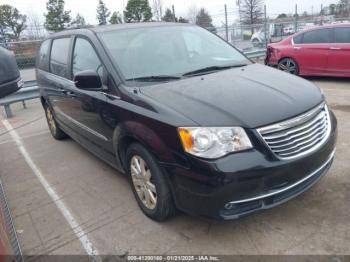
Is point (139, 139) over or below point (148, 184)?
over

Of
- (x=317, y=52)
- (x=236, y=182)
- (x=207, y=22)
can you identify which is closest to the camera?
(x=236, y=182)

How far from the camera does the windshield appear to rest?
3512 millimetres

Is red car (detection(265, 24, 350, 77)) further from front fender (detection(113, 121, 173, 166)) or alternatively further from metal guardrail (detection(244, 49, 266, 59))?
front fender (detection(113, 121, 173, 166))

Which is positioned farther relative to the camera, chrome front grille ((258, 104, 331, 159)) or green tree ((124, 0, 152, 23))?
green tree ((124, 0, 152, 23))

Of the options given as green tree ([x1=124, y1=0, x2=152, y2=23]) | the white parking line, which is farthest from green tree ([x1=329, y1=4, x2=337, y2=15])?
the white parking line

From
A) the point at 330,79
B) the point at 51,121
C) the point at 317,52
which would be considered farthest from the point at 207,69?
the point at 330,79

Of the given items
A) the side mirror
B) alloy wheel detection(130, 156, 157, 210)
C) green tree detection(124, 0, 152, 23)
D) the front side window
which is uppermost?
green tree detection(124, 0, 152, 23)

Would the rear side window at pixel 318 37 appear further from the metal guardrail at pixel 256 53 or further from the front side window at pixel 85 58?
the front side window at pixel 85 58

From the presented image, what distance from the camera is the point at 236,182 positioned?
252cm

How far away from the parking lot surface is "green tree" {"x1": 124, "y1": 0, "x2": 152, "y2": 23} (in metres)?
34.3

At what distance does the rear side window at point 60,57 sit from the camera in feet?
15.3

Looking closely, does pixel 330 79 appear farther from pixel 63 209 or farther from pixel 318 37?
pixel 63 209

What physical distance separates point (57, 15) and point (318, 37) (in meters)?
31.7

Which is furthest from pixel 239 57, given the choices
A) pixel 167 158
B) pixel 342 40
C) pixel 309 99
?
pixel 342 40
